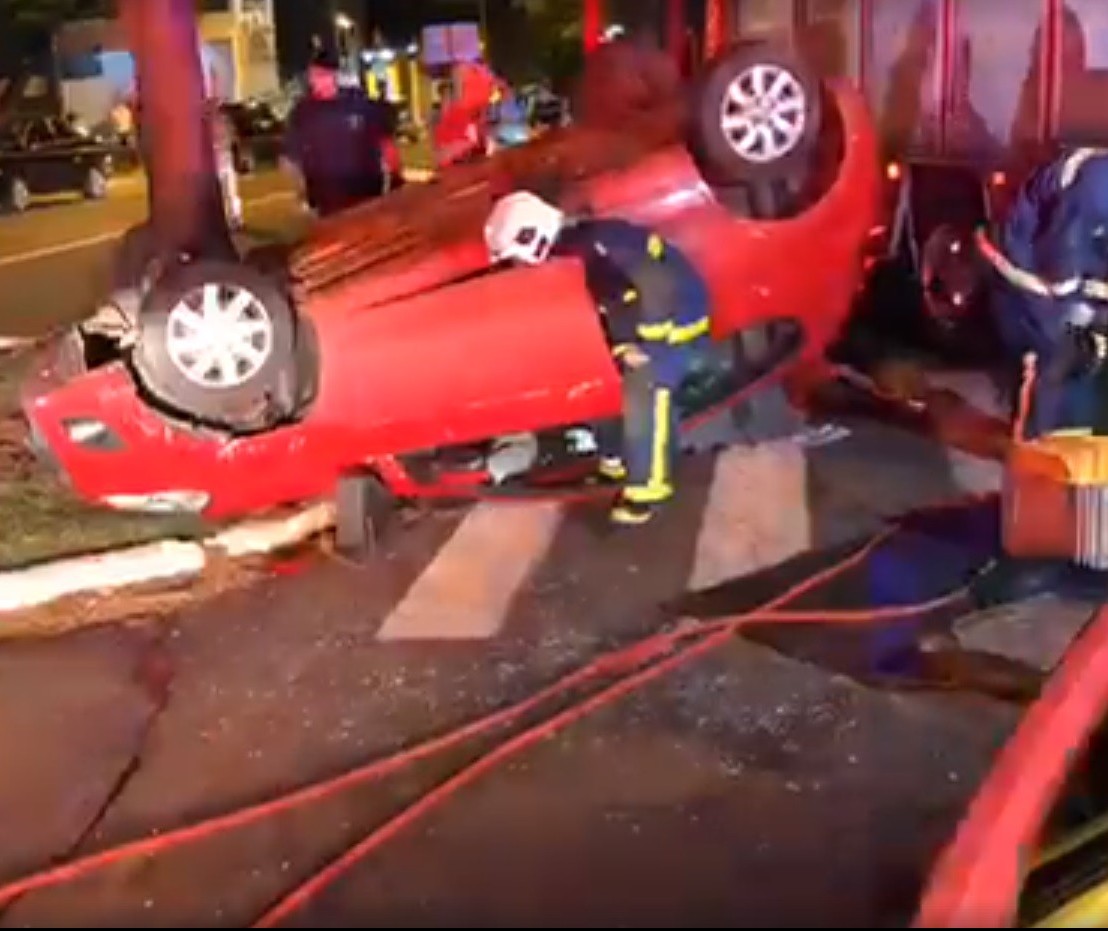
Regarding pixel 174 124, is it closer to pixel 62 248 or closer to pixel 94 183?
pixel 62 248

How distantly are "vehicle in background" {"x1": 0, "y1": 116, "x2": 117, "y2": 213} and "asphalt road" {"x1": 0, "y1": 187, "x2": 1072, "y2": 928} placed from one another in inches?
889

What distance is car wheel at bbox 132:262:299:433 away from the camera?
707 centimetres

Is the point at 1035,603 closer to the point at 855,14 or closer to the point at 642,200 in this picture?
the point at 642,200

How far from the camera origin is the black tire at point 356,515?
7.67 meters

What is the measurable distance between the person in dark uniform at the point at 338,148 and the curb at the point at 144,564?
204 inches

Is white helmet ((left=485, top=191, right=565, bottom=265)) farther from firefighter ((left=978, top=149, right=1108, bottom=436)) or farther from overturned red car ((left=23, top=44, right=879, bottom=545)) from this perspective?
firefighter ((left=978, top=149, right=1108, bottom=436))

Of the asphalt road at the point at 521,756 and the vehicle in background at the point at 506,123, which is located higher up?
the asphalt road at the point at 521,756

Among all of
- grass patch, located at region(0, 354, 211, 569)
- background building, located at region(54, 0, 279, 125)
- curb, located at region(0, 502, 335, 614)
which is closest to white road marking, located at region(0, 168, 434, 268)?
grass patch, located at region(0, 354, 211, 569)

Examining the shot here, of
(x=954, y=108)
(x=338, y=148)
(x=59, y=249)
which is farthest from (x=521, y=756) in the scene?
(x=59, y=249)

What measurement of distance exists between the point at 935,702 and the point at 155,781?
2.25m

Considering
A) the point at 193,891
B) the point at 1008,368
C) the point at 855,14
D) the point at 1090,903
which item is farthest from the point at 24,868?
the point at 855,14

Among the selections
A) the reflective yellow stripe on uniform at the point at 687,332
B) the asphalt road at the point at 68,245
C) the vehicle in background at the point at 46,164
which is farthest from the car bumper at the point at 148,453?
the vehicle in background at the point at 46,164

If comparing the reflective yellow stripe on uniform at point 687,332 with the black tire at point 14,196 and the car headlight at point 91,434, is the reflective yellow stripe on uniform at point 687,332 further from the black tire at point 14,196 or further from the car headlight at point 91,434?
the black tire at point 14,196

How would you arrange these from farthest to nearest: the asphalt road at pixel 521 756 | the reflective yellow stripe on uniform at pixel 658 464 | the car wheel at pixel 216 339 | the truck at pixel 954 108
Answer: the truck at pixel 954 108 < the reflective yellow stripe on uniform at pixel 658 464 < the car wheel at pixel 216 339 < the asphalt road at pixel 521 756
